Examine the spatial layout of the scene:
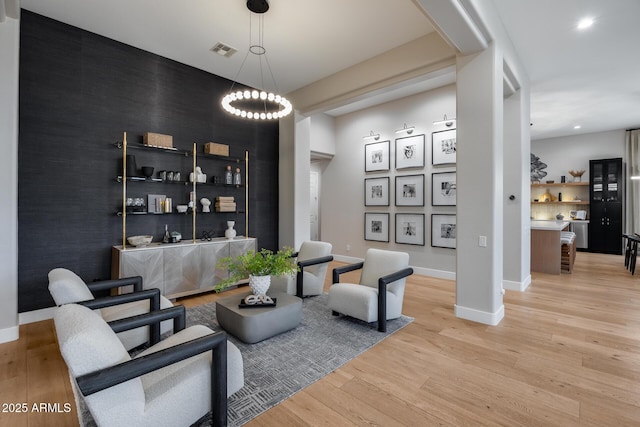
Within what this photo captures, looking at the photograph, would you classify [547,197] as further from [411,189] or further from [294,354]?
[294,354]

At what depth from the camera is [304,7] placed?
3488mm

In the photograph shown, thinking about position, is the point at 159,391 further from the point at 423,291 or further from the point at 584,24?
the point at 584,24

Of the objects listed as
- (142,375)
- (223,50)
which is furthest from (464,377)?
(223,50)

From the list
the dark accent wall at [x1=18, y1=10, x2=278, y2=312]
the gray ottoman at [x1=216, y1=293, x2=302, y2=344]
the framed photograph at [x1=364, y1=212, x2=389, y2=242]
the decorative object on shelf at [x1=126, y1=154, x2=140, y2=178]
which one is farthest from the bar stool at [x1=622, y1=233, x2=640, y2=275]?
the decorative object on shelf at [x1=126, y1=154, x2=140, y2=178]

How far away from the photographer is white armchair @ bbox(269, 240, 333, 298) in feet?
13.7

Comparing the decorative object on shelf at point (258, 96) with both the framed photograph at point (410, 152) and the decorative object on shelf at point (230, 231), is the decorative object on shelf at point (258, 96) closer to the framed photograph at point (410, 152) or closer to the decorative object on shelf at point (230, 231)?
the decorative object on shelf at point (230, 231)

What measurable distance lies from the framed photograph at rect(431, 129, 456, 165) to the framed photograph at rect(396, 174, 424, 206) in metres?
0.48

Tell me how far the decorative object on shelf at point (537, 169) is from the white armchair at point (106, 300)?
10.7 m

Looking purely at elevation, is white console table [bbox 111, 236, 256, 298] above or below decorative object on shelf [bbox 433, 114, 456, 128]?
below

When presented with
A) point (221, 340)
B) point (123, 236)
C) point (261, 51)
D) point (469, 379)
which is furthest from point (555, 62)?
point (123, 236)

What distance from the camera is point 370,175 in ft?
23.0

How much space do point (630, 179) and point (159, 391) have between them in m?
11.7

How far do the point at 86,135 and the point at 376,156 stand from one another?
17.3ft

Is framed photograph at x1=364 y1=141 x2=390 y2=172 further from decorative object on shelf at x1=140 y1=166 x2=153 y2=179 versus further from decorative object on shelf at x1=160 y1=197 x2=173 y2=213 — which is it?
decorative object on shelf at x1=140 y1=166 x2=153 y2=179
